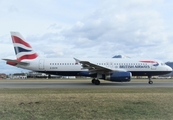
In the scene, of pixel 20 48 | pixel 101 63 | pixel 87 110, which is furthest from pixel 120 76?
pixel 87 110

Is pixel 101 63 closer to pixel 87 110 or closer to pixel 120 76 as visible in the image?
pixel 120 76

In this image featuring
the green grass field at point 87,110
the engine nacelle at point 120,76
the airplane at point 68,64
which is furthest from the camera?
the airplane at point 68,64

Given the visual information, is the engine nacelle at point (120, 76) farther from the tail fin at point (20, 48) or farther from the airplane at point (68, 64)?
the tail fin at point (20, 48)

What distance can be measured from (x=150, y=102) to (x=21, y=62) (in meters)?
21.1

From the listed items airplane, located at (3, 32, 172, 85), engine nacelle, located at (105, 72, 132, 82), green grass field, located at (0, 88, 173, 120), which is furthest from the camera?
airplane, located at (3, 32, 172, 85)

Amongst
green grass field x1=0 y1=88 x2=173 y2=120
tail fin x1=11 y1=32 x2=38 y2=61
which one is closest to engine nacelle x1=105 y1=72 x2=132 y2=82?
tail fin x1=11 y1=32 x2=38 y2=61

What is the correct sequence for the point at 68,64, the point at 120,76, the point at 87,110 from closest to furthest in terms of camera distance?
the point at 87,110
the point at 120,76
the point at 68,64

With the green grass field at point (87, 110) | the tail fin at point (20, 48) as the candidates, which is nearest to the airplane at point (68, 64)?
the tail fin at point (20, 48)

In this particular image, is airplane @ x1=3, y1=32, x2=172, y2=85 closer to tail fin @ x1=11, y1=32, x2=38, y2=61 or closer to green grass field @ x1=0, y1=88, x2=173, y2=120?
tail fin @ x1=11, y1=32, x2=38, y2=61

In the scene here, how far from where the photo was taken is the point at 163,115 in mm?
8211

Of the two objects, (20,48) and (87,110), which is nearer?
(87,110)

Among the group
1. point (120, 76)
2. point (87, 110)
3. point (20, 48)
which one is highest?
point (20, 48)

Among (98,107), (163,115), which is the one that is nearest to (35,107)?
(98,107)

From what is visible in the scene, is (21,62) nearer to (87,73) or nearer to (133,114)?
(87,73)
